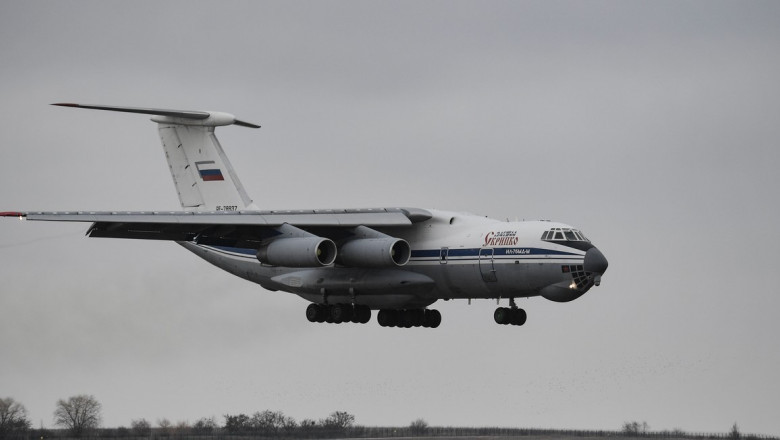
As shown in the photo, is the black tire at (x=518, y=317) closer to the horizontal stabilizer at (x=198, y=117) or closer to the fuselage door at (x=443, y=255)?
the fuselage door at (x=443, y=255)

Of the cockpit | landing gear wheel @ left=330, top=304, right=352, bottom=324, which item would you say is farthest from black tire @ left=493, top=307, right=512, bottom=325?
landing gear wheel @ left=330, top=304, right=352, bottom=324

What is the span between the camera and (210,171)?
33.8 metres

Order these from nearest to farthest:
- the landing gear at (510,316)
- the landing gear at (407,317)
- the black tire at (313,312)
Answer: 1. the landing gear at (510,316)
2. the black tire at (313,312)
3. the landing gear at (407,317)

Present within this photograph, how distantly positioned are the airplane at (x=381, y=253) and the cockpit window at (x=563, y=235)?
2 cm

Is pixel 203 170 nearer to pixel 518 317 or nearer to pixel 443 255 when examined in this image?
pixel 443 255

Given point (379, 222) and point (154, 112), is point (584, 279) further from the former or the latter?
point (154, 112)

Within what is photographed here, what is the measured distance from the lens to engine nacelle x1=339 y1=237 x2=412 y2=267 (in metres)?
29.0

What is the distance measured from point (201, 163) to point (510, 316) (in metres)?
8.92

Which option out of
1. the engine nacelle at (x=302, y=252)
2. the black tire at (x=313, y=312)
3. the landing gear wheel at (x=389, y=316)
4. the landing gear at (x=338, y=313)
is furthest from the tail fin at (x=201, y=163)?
the landing gear wheel at (x=389, y=316)

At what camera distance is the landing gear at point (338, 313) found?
102 ft

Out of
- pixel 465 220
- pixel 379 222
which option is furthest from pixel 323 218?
pixel 465 220

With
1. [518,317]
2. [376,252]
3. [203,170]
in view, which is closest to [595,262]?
[518,317]

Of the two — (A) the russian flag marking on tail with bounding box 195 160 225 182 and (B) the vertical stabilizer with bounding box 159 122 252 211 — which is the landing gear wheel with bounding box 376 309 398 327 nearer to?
(B) the vertical stabilizer with bounding box 159 122 252 211

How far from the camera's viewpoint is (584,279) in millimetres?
27750
